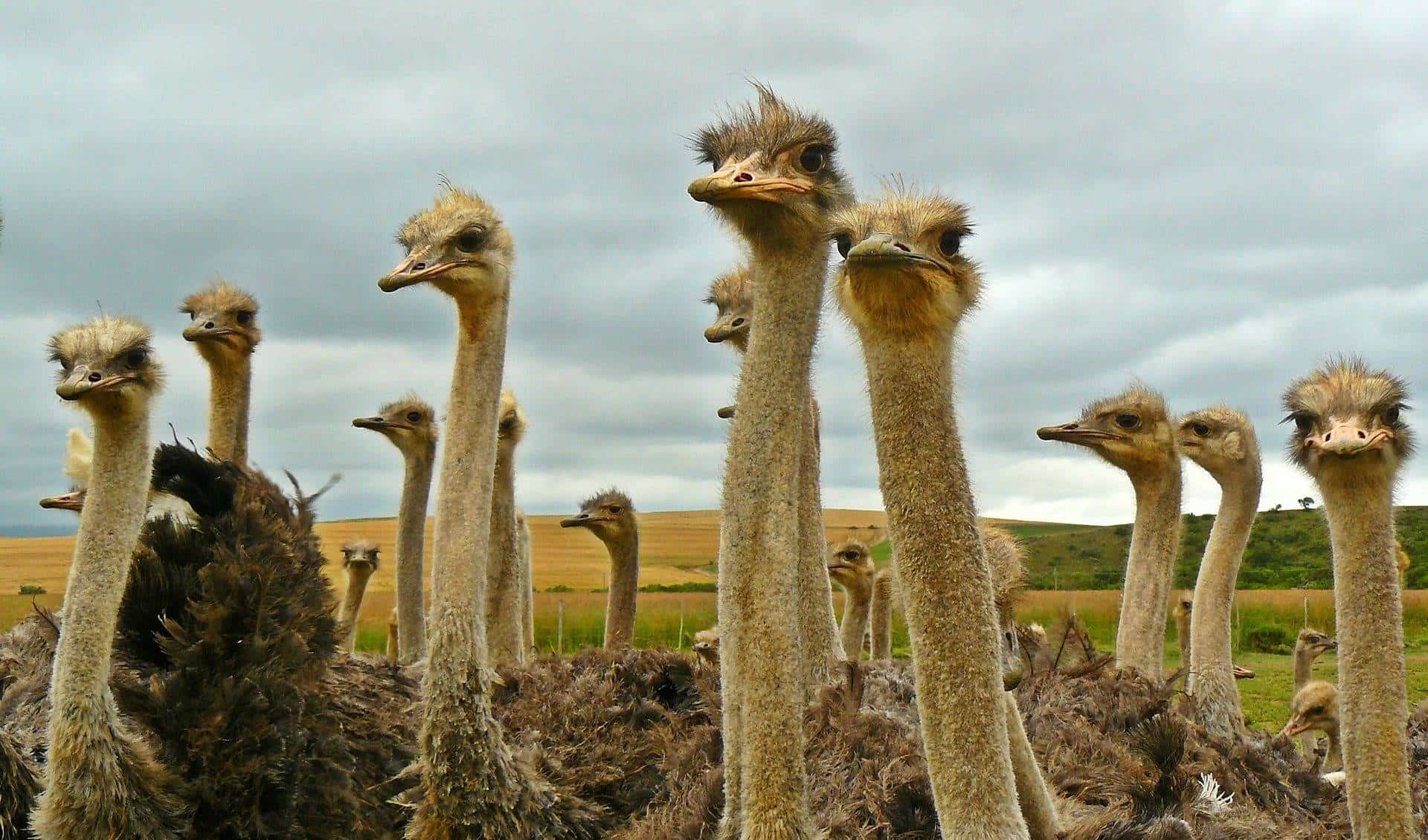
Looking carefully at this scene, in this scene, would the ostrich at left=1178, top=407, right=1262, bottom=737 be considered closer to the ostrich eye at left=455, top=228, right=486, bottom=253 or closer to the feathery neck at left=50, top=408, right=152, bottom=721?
the ostrich eye at left=455, top=228, right=486, bottom=253

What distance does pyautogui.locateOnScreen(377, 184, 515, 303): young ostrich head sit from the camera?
5680 mm

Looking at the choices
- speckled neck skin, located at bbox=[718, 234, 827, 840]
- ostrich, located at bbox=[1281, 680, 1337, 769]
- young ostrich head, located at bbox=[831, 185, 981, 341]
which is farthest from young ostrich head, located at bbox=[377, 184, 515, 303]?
ostrich, located at bbox=[1281, 680, 1337, 769]

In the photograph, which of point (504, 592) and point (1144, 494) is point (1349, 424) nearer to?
point (1144, 494)

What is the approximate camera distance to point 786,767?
383 cm

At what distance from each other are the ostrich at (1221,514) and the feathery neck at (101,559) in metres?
4.72

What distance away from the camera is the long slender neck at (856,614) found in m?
10.0

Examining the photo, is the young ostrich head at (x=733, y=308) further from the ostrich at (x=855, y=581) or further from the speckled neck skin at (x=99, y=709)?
the ostrich at (x=855, y=581)

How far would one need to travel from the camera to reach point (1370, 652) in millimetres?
4180

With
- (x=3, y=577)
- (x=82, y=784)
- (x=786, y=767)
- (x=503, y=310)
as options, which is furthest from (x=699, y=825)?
(x=3, y=577)

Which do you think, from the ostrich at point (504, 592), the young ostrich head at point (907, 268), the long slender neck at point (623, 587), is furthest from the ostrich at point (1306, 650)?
the young ostrich head at point (907, 268)

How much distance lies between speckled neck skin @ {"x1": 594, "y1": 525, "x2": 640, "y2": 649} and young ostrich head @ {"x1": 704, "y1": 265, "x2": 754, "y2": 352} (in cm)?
251

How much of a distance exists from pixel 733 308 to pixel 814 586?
1437 mm

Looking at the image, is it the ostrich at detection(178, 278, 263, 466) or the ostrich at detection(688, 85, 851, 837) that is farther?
the ostrich at detection(178, 278, 263, 466)

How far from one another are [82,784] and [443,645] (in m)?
1.22
